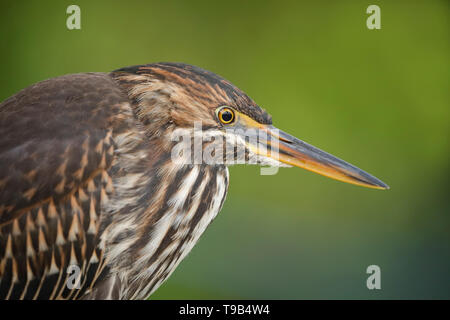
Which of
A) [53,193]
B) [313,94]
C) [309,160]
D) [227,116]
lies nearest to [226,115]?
[227,116]

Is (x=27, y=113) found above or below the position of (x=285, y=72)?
below

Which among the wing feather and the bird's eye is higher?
the bird's eye

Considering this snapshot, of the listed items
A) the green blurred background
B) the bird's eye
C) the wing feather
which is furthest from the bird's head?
the green blurred background

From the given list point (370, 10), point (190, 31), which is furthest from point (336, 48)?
point (190, 31)

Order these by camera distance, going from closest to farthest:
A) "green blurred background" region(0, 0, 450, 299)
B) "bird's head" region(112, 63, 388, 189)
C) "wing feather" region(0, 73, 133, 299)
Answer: "wing feather" region(0, 73, 133, 299)
"bird's head" region(112, 63, 388, 189)
"green blurred background" region(0, 0, 450, 299)

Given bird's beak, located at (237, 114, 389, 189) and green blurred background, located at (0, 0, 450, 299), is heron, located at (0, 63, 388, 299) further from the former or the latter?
green blurred background, located at (0, 0, 450, 299)

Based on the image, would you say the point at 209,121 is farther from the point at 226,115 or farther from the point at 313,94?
the point at 313,94

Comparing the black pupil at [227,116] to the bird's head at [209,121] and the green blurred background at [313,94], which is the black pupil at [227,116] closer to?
the bird's head at [209,121]

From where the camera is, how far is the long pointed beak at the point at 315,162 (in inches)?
68.9

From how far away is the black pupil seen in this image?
5.42 ft

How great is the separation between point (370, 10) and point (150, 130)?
261 cm

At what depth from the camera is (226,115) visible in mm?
1655

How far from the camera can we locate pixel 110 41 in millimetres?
3807

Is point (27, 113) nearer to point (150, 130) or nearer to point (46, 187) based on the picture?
point (46, 187)
